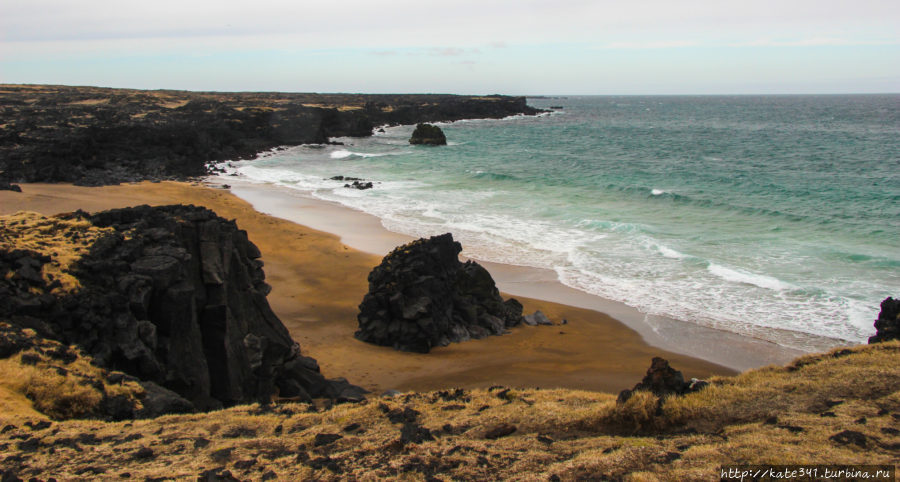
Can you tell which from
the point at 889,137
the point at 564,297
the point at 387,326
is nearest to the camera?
the point at 387,326

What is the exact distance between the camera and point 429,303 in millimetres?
17844

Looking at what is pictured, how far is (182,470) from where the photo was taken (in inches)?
314

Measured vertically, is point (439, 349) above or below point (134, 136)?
below

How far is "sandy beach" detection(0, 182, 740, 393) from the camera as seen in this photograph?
15203mm

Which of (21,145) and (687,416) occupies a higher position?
(21,145)

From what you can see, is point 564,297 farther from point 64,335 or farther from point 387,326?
point 64,335

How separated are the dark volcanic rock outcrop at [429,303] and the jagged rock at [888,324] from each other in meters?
10.00

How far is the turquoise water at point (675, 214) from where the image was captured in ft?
70.2

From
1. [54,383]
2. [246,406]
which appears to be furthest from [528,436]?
[54,383]

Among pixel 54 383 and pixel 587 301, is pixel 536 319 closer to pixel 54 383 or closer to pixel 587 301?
pixel 587 301

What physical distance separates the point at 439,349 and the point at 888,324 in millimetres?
11319

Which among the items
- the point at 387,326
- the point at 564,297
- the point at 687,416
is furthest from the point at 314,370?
the point at 564,297

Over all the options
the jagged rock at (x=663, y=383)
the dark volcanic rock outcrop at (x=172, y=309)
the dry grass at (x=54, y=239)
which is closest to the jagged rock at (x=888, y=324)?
the jagged rock at (x=663, y=383)

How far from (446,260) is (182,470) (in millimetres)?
12105
